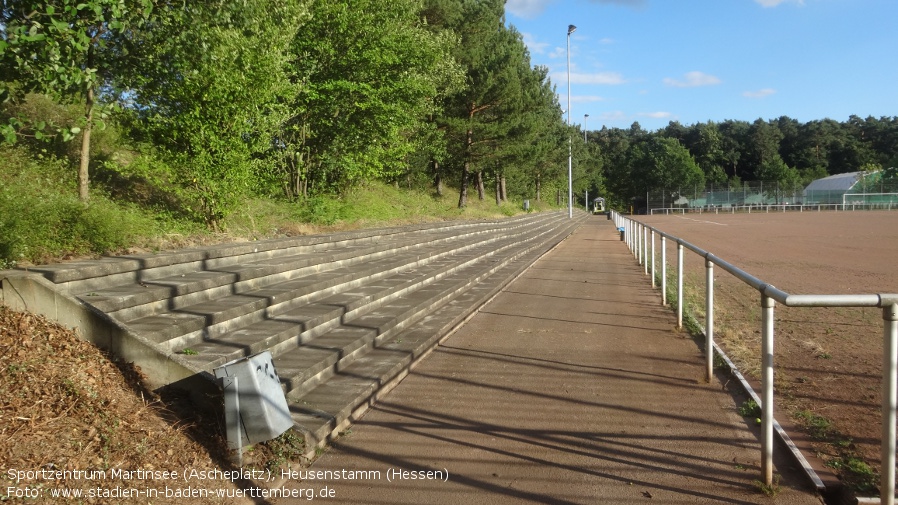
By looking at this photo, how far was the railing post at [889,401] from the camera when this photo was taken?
10.1 feet

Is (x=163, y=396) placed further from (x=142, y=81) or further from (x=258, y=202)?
(x=258, y=202)

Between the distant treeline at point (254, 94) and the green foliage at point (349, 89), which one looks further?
the green foliage at point (349, 89)

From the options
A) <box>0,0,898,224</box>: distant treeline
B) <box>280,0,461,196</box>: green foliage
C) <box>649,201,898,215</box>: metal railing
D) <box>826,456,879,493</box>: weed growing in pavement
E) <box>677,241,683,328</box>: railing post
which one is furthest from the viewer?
<box>649,201,898,215</box>: metal railing

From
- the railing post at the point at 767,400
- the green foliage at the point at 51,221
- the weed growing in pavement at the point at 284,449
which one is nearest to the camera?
the railing post at the point at 767,400

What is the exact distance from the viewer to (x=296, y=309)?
6879 millimetres

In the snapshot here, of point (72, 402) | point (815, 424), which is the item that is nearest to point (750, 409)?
point (815, 424)

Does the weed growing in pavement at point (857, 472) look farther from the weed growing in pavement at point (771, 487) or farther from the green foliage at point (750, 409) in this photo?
the green foliage at point (750, 409)

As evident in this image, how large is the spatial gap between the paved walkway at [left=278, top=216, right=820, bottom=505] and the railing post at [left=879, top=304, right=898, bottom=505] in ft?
1.74

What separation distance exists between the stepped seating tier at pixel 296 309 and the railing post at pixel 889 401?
325 centimetres

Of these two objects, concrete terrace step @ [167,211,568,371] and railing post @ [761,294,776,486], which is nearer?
railing post @ [761,294,776,486]

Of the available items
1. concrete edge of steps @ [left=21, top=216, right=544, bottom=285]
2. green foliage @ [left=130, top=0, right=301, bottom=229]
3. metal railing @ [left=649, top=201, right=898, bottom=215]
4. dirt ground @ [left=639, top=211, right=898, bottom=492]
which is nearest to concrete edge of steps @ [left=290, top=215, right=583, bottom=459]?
concrete edge of steps @ [left=21, top=216, right=544, bottom=285]

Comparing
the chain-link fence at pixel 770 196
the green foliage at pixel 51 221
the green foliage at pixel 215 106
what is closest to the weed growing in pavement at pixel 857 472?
the green foliage at pixel 51 221

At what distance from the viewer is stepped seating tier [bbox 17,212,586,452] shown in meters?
4.80

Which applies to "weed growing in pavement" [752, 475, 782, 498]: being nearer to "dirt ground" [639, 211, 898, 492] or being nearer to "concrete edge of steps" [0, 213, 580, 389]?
"dirt ground" [639, 211, 898, 492]
